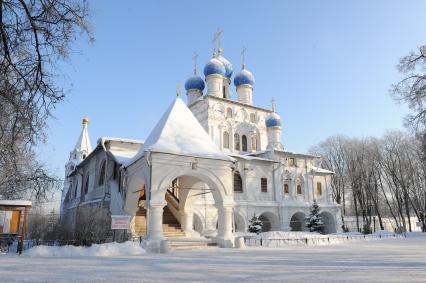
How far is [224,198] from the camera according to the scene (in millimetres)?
13609

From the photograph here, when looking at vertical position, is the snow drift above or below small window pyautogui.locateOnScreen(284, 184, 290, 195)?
below

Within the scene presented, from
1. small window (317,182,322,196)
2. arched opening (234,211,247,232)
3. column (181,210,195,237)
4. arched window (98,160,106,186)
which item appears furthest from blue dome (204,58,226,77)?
column (181,210,195,237)

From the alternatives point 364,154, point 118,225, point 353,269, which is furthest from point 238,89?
point 353,269

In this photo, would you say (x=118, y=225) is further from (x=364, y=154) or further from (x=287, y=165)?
(x=364, y=154)

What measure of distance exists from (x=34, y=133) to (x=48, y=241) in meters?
8.27

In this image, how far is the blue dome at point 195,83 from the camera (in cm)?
3413

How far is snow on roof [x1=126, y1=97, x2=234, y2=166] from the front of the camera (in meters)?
12.9

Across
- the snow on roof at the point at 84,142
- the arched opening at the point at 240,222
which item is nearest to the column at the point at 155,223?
the arched opening at the point at 240,222

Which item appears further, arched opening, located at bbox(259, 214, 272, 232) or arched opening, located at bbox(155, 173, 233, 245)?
arched opening, located at bbox(259, 214, 272, 232)

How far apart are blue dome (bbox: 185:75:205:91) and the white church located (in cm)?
10

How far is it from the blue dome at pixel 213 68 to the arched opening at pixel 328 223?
16064mm

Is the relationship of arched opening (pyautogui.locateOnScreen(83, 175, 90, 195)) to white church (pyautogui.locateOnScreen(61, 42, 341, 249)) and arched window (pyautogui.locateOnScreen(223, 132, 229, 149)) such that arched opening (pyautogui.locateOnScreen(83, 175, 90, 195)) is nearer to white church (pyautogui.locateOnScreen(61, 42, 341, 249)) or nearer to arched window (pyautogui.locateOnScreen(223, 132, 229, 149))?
white church (pyautogui.locateOnScreen(61, 42, 341, 249))

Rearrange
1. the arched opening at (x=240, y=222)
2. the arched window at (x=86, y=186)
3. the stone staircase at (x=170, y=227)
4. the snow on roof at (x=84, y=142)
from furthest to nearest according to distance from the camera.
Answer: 1. the snow on roof at (x=84, y=142)
2. the arched opening at (x=240, y=222)
3. the arched window at (x=86, y=186)
4. the stone staircase at (x=170, y=227)

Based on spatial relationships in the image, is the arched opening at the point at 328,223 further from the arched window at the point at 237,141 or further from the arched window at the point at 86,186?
the arched window at the point at 86,186
